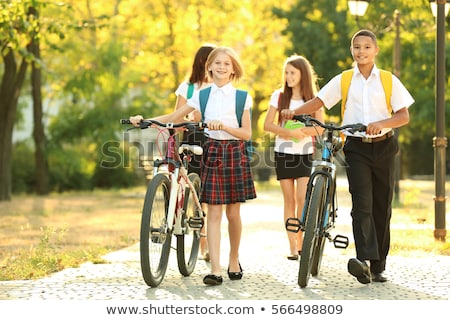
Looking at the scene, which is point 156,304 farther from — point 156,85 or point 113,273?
point 156,85

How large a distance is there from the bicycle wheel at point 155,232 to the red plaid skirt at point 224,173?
0.47 m

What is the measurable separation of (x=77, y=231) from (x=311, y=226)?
7456mm

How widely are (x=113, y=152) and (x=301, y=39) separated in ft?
26.6

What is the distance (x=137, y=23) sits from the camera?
1487 inches

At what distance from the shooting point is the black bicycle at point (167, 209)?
23.2 ft

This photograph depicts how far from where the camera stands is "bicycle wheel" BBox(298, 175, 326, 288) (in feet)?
23.1

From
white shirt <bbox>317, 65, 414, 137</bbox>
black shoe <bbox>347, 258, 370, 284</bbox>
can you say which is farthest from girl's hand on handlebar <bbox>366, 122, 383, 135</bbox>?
black shoe <bbox>347, 258, 370, 284</bbox>

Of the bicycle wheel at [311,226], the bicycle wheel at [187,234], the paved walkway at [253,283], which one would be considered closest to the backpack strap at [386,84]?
the bicycle wheel at [311,226]

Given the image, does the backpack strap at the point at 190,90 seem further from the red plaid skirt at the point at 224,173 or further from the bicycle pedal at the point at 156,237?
the bicycle pedal at the point at 156,237

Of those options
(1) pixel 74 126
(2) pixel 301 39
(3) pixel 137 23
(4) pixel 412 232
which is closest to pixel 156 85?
(3) pixel 137 23

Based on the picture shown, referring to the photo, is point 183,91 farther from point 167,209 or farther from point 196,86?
point 167,209

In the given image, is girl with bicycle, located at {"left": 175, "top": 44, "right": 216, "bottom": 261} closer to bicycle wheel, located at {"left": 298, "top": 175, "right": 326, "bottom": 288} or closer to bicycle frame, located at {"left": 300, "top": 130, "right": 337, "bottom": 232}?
bicycle frame, located at {"left": 300, "top": 130, "right": 337, "bottom": 232}

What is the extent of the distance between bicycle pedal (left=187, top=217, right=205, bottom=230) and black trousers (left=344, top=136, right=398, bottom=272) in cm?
131

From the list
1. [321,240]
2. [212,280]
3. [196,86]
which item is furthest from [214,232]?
[196,86]
